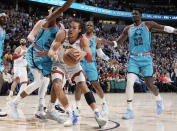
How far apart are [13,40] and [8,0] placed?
9.73 m

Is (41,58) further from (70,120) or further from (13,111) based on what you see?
(70,120)

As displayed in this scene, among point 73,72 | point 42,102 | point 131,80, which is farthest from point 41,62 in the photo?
point 131,80

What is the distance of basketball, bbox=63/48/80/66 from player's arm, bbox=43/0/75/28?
62 cm

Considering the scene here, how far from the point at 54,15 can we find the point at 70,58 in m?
0.76

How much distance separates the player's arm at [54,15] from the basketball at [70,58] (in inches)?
24.5

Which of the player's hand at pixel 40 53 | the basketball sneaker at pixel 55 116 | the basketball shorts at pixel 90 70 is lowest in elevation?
the basketball sneaker at pixel 55 116

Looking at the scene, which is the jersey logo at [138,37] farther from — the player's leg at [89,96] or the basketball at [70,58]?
the basketball at [70,58]

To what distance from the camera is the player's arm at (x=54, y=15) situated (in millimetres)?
3959


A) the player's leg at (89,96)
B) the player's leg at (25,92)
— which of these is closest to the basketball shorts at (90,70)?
the player's leg at (25,92)

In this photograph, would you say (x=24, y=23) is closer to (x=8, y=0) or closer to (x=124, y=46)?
(x=8, y=0)

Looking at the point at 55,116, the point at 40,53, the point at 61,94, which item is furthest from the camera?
the point at 40,53

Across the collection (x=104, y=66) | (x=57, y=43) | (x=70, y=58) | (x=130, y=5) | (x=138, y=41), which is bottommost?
(x=104, y=66)

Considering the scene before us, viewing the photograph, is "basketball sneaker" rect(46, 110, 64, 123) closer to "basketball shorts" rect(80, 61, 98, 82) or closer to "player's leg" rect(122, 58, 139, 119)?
"basketball shorts" rect(80, 61, 98, 82)

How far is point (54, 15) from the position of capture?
14.0 feet
